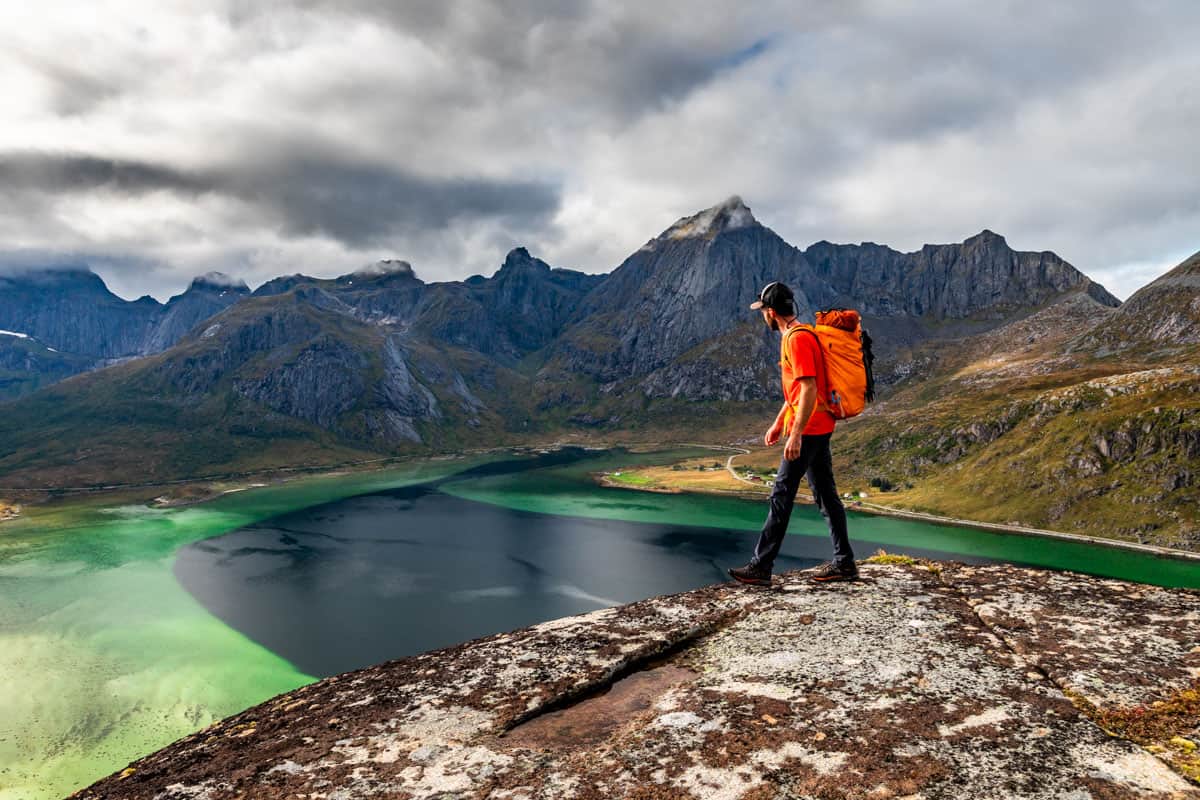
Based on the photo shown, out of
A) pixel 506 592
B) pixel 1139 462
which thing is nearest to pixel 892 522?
pixel 1139 462

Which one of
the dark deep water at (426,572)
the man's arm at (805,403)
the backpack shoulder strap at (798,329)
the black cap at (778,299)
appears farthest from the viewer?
the dark deep water at (426,572)

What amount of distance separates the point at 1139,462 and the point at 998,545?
1874 inches

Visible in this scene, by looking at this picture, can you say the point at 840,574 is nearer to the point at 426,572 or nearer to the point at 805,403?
the point at 805,403

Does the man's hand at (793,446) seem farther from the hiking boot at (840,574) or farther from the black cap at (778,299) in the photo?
the black cap at (778,299)

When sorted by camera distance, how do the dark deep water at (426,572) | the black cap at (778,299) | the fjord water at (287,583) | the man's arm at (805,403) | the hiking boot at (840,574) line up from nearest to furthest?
the man's arm at (805,403) → the hiking boot at (840,574) → the black cap at (778,299) → the fjord water at (287,583) → the dark deep water at (426,572)

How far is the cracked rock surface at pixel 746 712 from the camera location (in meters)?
4.33

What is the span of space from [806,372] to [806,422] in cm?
80

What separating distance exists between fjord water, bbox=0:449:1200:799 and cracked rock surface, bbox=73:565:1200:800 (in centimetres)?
5751

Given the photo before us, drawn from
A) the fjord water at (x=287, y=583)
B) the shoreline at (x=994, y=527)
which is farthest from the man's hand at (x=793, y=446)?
the shoreline at (x=994, y=527)

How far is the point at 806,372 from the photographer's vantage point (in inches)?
362

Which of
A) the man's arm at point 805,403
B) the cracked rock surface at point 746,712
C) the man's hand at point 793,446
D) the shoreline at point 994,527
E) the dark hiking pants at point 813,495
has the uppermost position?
the man's arm at point 805,403

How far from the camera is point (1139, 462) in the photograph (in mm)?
129125

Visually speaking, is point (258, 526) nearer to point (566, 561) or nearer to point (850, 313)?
point (566, 561)

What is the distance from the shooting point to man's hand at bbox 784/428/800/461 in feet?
30.1
